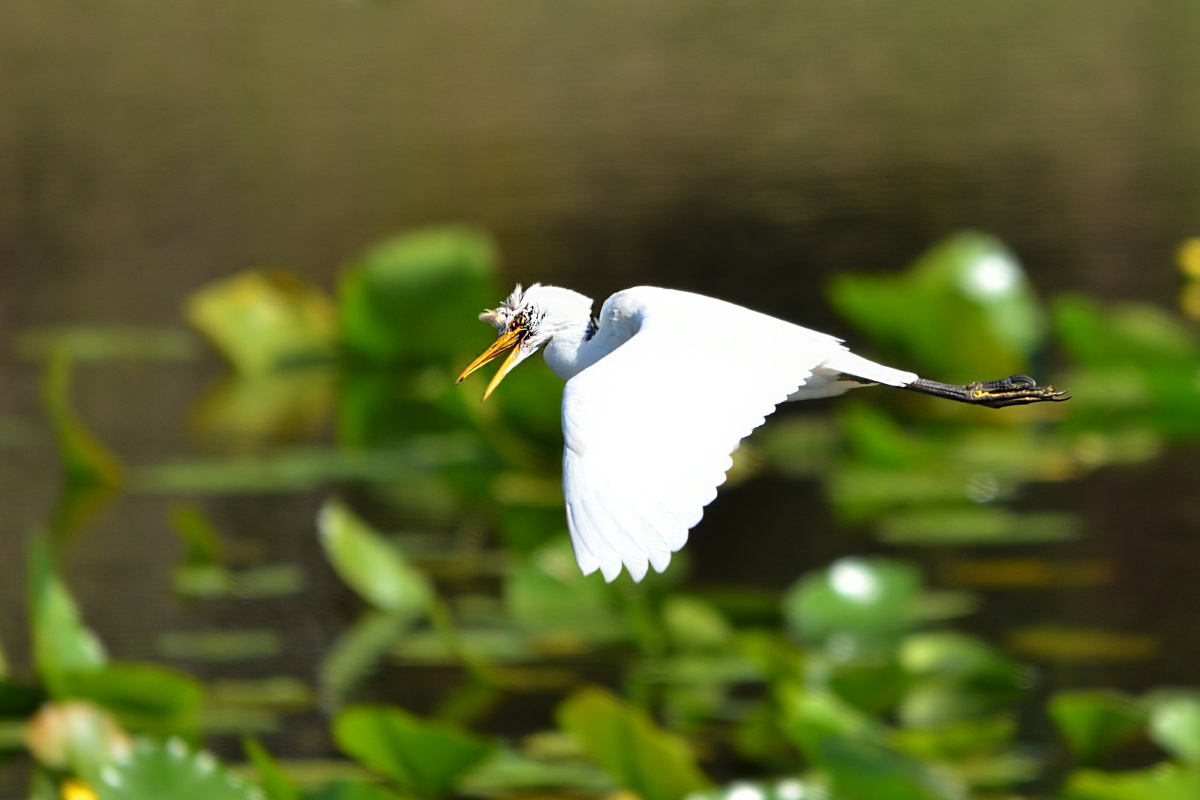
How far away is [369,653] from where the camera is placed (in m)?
3.10

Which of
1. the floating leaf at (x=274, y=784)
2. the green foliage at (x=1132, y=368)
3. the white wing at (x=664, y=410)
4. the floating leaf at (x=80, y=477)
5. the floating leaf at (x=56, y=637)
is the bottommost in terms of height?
the white wing at (x=664, y=410)

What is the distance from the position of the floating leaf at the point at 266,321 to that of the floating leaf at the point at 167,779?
2.35 meters

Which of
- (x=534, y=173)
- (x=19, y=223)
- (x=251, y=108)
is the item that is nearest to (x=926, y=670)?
(x=534, y=173)

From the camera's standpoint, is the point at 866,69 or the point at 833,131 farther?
the point at 866,69

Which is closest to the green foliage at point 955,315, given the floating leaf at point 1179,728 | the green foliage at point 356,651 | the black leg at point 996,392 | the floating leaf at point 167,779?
the green foliage at point 356,651

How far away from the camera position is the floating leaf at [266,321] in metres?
4.11

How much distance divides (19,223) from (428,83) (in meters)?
2.14

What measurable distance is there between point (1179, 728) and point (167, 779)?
1.23 metres

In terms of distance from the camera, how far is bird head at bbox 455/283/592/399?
3.00 feet

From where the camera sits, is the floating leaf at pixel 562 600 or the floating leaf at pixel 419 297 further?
the floating leaf at pixel 419 297

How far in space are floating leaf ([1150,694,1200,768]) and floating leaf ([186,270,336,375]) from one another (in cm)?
235

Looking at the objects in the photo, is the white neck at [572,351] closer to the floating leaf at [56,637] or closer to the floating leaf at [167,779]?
the floating leaf at [167,779]

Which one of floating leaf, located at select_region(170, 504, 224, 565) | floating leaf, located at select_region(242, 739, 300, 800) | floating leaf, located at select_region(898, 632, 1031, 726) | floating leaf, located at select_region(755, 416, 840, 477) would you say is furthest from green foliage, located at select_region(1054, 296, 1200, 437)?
floating leaf, located at select_region(242, 739, 300, 800)

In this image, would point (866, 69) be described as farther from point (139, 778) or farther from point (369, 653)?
point (139, 778)
